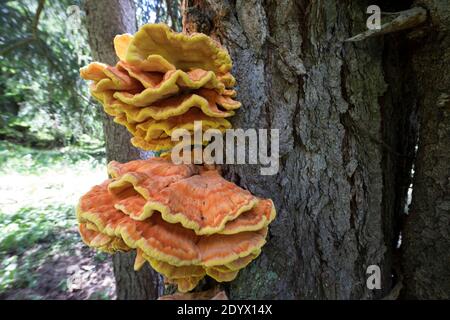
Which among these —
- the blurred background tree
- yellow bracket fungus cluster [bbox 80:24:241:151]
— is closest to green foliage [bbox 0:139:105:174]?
the blurred background tree

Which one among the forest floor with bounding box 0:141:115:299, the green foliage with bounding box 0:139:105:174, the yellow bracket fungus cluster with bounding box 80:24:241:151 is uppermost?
the yellow bracket fungus cluster with bounding box 80:24:241:151

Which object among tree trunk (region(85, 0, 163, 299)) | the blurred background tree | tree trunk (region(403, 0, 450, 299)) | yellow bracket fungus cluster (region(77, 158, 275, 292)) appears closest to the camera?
yellow bracket fungus cluster (region(77, 158, 275, 292))


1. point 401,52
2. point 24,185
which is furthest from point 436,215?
point 24,185

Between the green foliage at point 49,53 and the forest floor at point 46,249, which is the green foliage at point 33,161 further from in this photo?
the green foliage at point 49,53

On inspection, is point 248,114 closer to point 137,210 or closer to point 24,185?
point 137,210

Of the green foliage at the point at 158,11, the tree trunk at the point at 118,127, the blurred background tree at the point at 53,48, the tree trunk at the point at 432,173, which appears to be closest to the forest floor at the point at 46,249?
the tree trunk at the point at 118,127

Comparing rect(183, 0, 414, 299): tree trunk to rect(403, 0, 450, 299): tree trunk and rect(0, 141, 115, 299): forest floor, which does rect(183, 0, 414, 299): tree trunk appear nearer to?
rect(403, 0, 450, 299): tree trunk

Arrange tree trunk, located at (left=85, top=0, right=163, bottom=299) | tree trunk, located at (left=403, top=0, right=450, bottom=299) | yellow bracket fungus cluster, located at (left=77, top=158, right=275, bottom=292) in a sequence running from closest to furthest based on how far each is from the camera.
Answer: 1. yellow bracket fungus cluster, located at (left=77, top=158, right=275, bottom=292)
2. tree trunk, located at (left=403, top=0, right=450, bottom=299)
3. tree trunk, located at (left=85, top=0, right=163, bottom=299)
